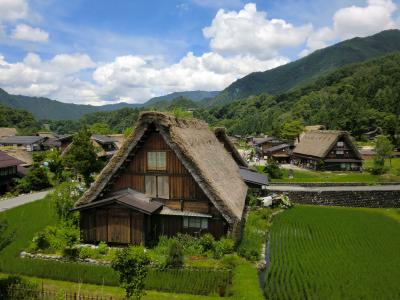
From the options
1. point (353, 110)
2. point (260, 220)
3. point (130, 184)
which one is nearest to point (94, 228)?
point (130, 184)

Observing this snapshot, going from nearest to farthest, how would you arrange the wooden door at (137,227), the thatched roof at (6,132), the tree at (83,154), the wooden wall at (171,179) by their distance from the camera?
the wooden door at (137,227) < the wooden wall at (171,179) < the tree at (83,154) < the thatched roof at (6,132)

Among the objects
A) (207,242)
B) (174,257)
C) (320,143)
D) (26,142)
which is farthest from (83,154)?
(26,142)

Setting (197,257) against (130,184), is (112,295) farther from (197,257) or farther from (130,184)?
(130,184)

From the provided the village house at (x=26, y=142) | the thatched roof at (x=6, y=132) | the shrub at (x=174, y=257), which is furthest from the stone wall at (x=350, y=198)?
the thatched roof at (x=6, y=132)

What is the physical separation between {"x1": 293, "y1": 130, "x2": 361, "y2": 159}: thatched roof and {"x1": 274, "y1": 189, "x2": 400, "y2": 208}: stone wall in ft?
70.7

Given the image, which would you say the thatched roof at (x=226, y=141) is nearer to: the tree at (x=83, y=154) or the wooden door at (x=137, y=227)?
the tree at (x=83, y=154)

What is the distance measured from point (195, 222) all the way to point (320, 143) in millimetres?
45089

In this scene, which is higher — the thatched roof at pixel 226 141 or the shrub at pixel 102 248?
the thatched roof at pixel 226 141

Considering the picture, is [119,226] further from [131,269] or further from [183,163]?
[131,269]

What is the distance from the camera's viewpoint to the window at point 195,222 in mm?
18062

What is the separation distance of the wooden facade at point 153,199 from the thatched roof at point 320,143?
41.5 meters

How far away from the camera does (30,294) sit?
12055mm

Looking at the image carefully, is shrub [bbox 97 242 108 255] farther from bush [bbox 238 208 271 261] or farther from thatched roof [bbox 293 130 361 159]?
thatched roof [bbox 293 130 361 159]

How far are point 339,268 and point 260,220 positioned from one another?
29.5 feet
